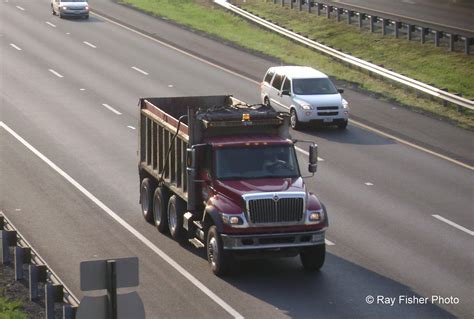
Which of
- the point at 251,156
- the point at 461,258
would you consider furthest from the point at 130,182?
the point at 461,258

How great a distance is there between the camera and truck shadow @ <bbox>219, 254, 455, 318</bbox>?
19400 millimetres

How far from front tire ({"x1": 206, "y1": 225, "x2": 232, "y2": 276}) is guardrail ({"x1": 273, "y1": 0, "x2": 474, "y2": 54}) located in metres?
27.2

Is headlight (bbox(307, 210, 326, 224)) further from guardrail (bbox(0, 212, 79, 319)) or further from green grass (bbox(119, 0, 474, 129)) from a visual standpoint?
green grass (bbox(119, 0, 474, 129))

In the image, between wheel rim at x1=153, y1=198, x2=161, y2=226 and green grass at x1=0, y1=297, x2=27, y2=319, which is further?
wheel rim at x1=153, y1=198, x2=161, y2=226

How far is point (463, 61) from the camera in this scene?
46031 mm

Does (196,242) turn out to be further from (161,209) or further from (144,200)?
(144,200)

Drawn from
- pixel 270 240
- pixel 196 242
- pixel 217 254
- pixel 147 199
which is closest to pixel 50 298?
pixel 217 254

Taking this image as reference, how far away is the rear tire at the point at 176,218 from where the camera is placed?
77.5ft

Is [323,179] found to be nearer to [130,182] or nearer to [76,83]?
[130,182]

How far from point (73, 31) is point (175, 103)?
114 feet

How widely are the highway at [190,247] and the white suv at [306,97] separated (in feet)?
1.82

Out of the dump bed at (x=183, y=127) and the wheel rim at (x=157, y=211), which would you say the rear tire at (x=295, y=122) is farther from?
the wheel rim at (x=157, y=211)

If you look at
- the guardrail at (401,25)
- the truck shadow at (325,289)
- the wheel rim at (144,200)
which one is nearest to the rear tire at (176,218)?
the wheel rim at (144,200)

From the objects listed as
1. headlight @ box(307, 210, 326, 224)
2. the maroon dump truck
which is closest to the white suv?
the maroon dump truck
